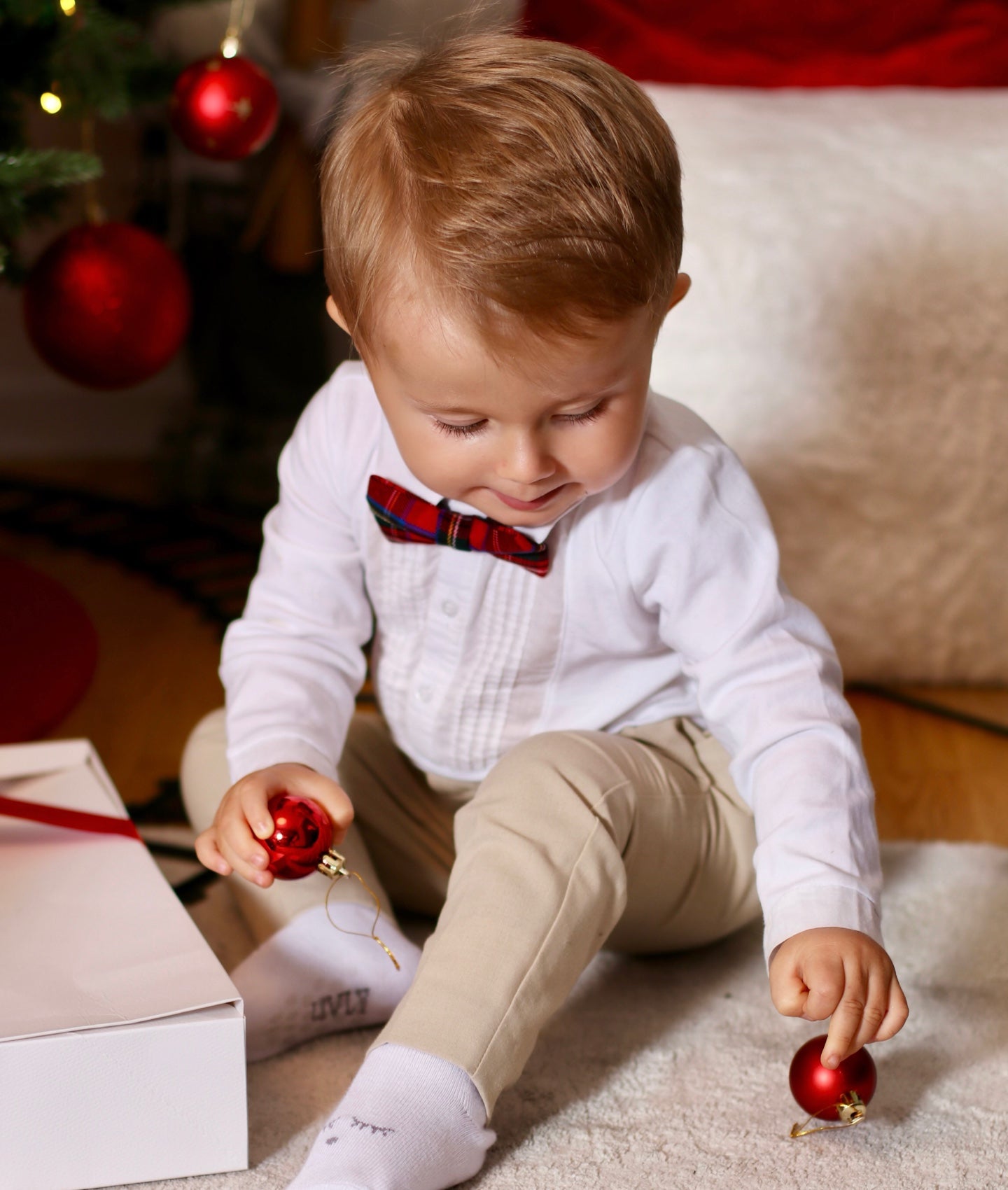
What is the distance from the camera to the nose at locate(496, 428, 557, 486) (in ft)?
2.18

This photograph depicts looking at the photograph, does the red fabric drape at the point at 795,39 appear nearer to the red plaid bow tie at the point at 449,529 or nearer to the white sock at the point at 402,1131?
the red plaid bow tie at the point at 449,529

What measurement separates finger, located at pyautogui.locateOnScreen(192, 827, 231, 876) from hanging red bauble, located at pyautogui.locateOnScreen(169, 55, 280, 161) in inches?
27.8

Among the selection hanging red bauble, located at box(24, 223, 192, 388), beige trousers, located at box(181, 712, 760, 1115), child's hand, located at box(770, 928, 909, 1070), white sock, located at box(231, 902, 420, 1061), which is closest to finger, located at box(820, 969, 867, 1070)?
child's hand, located at box(770, 928, 909, 1070)

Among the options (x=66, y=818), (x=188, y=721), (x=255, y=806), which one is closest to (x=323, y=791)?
(x=255, y=806)

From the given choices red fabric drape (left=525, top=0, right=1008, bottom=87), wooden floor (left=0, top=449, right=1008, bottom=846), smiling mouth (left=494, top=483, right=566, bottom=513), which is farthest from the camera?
red fabric drape (left=525, top=0, right=1008, bottom=87)

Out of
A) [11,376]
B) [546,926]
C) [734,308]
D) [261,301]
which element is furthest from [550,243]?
[11,376]

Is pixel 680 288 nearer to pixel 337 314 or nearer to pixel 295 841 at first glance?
pixel 337 314

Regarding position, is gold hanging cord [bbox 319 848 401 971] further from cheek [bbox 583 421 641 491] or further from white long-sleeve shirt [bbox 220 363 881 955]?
cheek [bbox 583 421 641 491]

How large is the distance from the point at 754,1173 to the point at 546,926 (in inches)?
6.3

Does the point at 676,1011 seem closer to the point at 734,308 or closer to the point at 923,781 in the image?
the point at 923,781

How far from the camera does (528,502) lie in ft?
2.33

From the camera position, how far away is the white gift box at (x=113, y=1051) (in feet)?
2.01

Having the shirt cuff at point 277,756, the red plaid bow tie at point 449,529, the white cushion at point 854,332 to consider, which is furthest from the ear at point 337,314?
the white cushion at point 854,332

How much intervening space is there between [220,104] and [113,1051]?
2.78 ft
